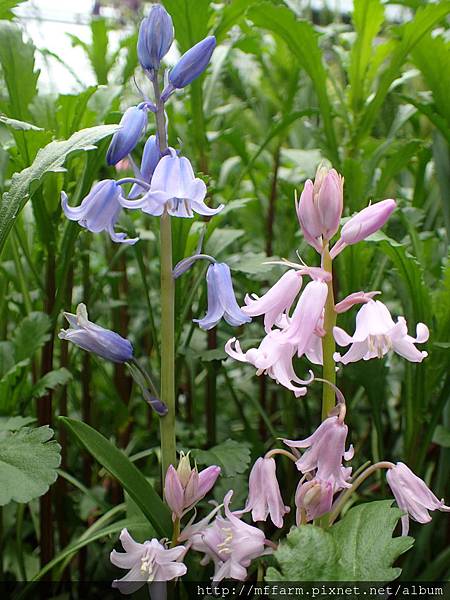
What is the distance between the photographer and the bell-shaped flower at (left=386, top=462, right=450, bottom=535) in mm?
589

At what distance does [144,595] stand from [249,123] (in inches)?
55.7

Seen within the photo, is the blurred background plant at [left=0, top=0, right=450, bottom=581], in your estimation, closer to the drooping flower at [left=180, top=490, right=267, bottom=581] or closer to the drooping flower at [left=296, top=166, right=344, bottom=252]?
the drooping flower at [left=180, top=490, right=267, bottom=581]

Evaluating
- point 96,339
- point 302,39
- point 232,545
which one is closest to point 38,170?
point 96,339

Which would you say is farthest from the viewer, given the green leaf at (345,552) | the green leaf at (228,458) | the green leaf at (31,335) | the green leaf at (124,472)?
the green leaf at (31,335)

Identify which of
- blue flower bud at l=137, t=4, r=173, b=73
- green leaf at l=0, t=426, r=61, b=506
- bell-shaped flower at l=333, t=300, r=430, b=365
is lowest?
green leaf at l=0, t=426, r=61, b=506

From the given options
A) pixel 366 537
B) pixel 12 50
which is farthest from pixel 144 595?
pixel 12 50

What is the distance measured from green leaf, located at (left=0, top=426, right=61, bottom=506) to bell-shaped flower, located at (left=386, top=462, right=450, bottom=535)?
30cm

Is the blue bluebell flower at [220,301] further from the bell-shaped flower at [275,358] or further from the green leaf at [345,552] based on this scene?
the green leaf at [345,552]

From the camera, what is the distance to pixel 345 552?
55 centimetres

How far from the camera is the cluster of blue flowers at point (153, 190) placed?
61 cm

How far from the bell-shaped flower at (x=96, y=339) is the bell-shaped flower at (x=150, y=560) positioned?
6.3 inches

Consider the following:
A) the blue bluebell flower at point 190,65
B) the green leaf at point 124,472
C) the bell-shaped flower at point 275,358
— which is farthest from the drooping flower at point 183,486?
the blue bluebell flower at point 190,65

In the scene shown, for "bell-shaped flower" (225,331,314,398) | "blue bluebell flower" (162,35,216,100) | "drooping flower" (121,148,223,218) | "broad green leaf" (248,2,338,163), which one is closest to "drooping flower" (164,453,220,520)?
"bell-shaped flower" (225,331,314,398)

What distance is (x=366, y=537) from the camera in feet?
1.85
